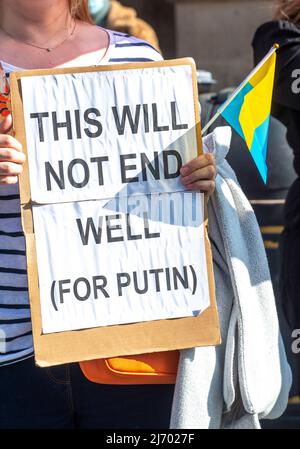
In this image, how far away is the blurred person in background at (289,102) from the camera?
3.00 m

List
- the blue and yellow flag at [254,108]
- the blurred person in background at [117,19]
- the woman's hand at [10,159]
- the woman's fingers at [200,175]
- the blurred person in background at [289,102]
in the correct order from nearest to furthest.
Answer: the woman's hand at [10,159] < the woman's fingers at [200,175] < the blue and yellow flag at [254,108] < the blurred person in background at [289,102] < the blurred person in background at [117,19]

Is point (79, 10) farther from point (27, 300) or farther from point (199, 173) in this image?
point (27, 300)

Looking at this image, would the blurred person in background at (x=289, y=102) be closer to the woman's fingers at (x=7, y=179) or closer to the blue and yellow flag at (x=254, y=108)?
the blue and yellow flag at (x=254, y=108)

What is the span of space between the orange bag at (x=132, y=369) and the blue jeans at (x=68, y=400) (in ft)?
0.20

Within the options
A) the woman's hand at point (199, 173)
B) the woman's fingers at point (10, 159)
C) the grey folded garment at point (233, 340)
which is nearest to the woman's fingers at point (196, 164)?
the woman's hand at point (199, 173)

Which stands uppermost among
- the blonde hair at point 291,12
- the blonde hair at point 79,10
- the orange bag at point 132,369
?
the blonde hair at point 291,12

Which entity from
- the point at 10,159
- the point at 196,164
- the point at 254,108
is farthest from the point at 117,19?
the point at 10,159

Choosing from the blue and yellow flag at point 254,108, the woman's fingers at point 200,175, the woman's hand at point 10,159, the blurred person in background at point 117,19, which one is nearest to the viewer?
the woman's hand at point 10,159

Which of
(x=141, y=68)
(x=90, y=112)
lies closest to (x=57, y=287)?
(x=90, y=112)

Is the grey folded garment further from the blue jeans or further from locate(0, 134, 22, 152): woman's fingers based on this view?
locate(0, 134, 22, 152): woman's fingers

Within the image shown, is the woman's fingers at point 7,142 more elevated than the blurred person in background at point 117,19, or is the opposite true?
the blurred person in background at point 117,19

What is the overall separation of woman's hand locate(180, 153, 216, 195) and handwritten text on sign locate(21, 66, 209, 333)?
2 cm

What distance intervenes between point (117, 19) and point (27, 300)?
3549 mm

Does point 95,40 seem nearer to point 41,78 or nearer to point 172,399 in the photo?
point 41,78
